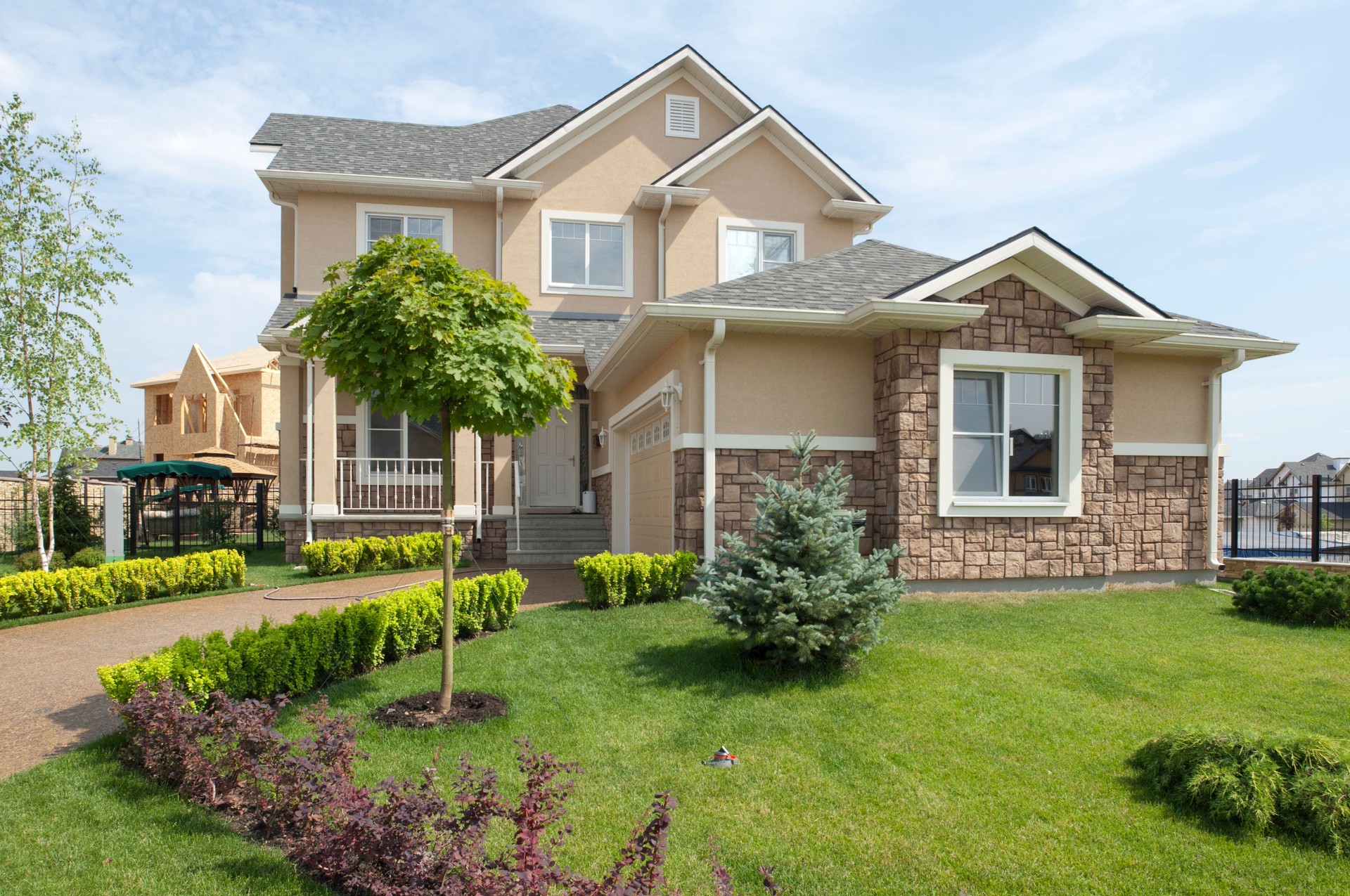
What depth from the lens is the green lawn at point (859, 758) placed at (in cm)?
383

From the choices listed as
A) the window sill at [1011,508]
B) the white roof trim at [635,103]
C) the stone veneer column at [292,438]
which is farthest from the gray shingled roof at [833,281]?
the stone veneer column at [292,438]

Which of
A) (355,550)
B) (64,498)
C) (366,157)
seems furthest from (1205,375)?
(64,498)

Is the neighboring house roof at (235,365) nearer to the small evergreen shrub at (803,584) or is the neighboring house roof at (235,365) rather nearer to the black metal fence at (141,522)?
the black metal fence at (141,522)

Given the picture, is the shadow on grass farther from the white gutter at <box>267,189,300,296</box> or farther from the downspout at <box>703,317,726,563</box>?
the white gutter at <box>267,189,300,296</box>

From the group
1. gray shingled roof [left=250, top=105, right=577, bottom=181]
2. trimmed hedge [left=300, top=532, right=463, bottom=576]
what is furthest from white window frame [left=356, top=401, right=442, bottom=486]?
gray shingled roof [left=250, top=105, right=577, bottom=181]

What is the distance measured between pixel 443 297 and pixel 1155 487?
9.70 m

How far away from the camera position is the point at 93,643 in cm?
803

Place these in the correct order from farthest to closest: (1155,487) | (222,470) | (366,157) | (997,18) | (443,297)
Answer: (222,470) → (366,157) → (1155,487) → (997,18) → (443,297)

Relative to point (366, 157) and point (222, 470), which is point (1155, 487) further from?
point (222, 470)

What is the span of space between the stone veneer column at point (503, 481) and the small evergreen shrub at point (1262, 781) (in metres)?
11.6

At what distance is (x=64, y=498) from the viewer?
14.6 metres

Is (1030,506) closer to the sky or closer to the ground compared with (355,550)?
closer to the sky

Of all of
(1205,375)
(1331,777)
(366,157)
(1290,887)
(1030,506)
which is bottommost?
(1290,887)

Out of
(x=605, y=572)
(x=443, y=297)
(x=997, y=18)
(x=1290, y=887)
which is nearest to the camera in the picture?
(x=1290, y=887)
